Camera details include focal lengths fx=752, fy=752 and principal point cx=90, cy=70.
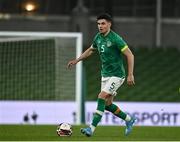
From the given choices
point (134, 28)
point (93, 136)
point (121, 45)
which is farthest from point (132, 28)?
point (121, 45)

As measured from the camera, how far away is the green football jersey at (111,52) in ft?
38.3

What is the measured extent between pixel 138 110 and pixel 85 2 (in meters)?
9.99

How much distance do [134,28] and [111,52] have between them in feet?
62.6

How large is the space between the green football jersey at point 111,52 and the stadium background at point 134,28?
548 inches

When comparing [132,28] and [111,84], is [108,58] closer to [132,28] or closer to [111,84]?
[111,84]

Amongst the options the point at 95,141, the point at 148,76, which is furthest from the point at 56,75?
the point at 95,141

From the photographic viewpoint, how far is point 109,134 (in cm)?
1281

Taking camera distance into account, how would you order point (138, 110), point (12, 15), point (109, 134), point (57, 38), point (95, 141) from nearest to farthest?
1. point (95, 141)
2. point (109, 134)
3. point (57, 38)
4. point (138, 110)
5. point (12, 15)

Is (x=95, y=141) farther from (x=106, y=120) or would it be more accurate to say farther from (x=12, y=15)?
(x=12, y=15)

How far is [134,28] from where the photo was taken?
30.7m

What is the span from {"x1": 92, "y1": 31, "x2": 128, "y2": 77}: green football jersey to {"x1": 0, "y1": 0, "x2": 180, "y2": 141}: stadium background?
1391 centimetres

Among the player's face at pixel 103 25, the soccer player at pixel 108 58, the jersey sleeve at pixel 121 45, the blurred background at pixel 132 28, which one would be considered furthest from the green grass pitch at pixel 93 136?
the blurred background at pixel 132 28

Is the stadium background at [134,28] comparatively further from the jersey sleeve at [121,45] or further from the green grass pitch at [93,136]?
the jersey sleeve at [121,45]

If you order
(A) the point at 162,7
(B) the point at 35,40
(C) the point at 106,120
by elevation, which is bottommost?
(C) the point at 106,120
